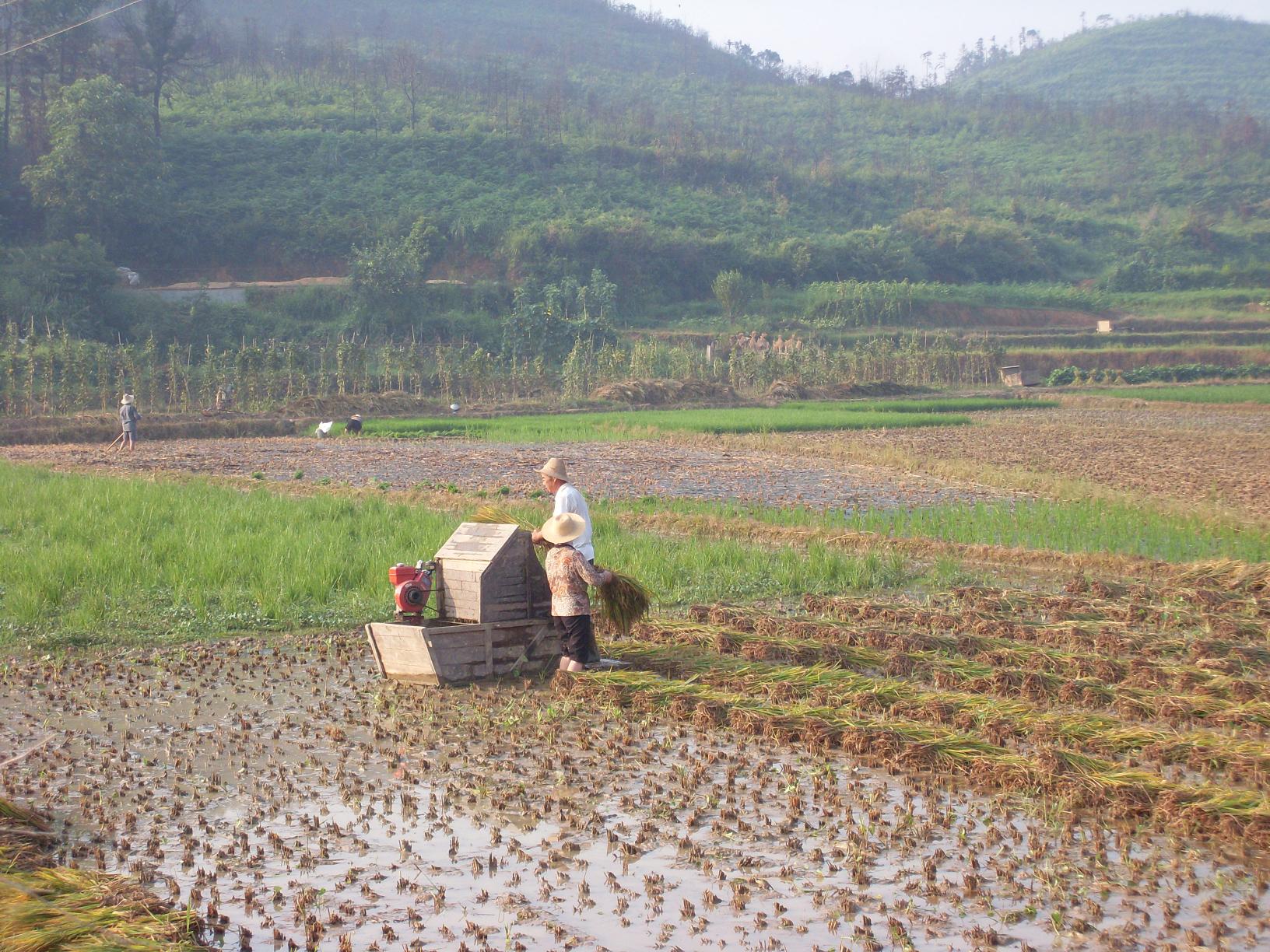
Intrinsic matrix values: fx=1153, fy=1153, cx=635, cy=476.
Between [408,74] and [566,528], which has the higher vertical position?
[408,74]

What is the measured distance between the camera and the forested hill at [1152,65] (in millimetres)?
145875

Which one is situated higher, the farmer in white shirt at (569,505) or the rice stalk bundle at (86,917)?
the farmer in white shirt at (569,505)

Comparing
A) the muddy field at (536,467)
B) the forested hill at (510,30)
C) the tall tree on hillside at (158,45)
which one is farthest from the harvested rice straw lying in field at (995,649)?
the forested hill at (510,30)

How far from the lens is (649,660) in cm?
727

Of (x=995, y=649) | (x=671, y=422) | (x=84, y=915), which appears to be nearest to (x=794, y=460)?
(x=671, y=422)

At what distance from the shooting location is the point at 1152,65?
15788 centimetres

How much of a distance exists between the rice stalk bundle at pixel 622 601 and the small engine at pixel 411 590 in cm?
107

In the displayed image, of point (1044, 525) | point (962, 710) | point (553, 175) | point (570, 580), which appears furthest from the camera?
point (553, 175)

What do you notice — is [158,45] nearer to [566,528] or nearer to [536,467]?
[536,467]

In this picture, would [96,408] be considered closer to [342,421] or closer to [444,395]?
[342,421]

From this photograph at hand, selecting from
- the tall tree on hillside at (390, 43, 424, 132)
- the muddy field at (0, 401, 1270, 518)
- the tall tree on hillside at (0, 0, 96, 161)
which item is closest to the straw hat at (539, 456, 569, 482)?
the muddy field at (0, 401, 1270, 518)

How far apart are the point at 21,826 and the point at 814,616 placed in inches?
223

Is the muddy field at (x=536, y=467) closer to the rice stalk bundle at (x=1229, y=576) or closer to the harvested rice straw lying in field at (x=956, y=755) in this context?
the rice stalk bundle at (x=1229, y=576)

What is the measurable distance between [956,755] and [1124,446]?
17.6m
